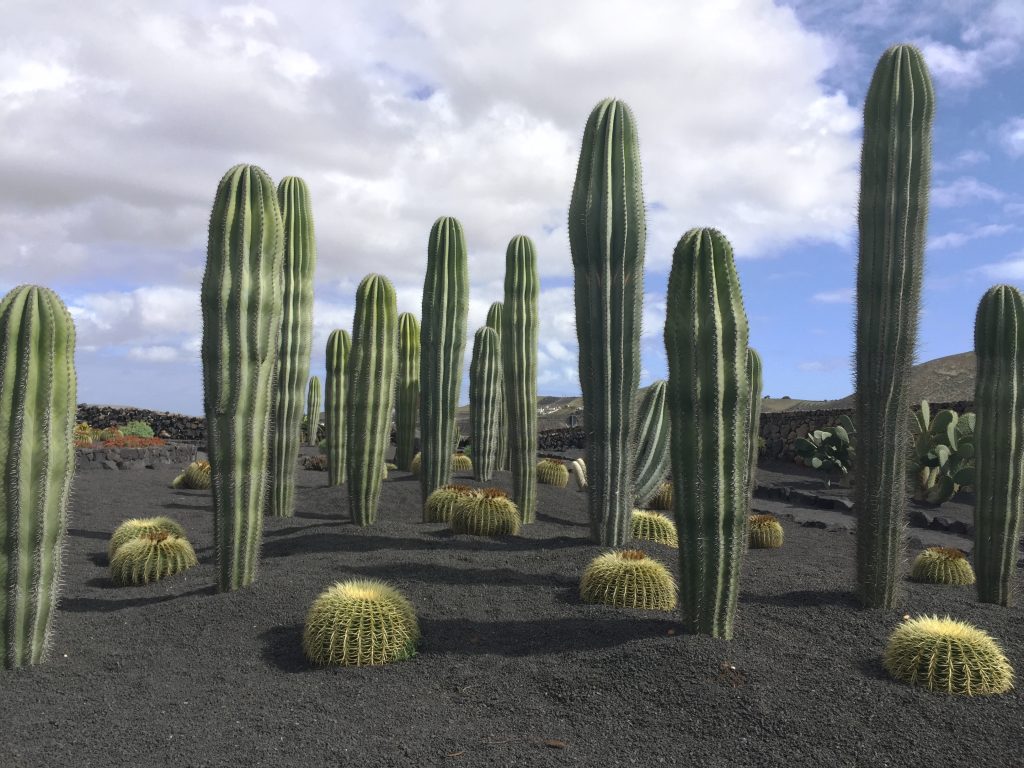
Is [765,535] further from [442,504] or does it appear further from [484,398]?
[484,398]

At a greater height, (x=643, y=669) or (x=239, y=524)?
(x=239, y=524)

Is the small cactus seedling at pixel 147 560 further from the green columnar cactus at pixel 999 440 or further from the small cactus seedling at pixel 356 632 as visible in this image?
the green columnar cactus at pixel 999 440

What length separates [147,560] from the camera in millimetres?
8258

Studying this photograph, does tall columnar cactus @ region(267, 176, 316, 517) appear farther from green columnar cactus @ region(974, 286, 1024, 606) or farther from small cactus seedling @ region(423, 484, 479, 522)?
green columnar cactus @ region(974, 286, 1024, 606)

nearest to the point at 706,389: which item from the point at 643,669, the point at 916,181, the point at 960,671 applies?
the point at 643,669

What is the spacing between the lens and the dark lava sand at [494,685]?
15.8 ft

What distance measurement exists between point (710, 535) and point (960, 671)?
6.05 ft

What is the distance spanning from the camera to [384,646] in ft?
19.6

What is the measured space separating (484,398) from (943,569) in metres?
8.26

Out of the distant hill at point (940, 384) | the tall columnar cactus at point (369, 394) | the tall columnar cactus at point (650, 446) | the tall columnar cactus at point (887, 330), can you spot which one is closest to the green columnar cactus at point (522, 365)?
the tall columnar cactus at point (650, 446)

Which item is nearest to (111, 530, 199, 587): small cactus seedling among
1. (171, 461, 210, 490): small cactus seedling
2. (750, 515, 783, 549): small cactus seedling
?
(750, 515, 783, 549): small cactus seedling

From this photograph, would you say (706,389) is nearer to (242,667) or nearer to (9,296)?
(242,667)

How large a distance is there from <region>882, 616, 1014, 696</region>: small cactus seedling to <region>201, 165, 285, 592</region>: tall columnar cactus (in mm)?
5182

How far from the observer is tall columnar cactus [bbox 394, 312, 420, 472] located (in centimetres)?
1523
